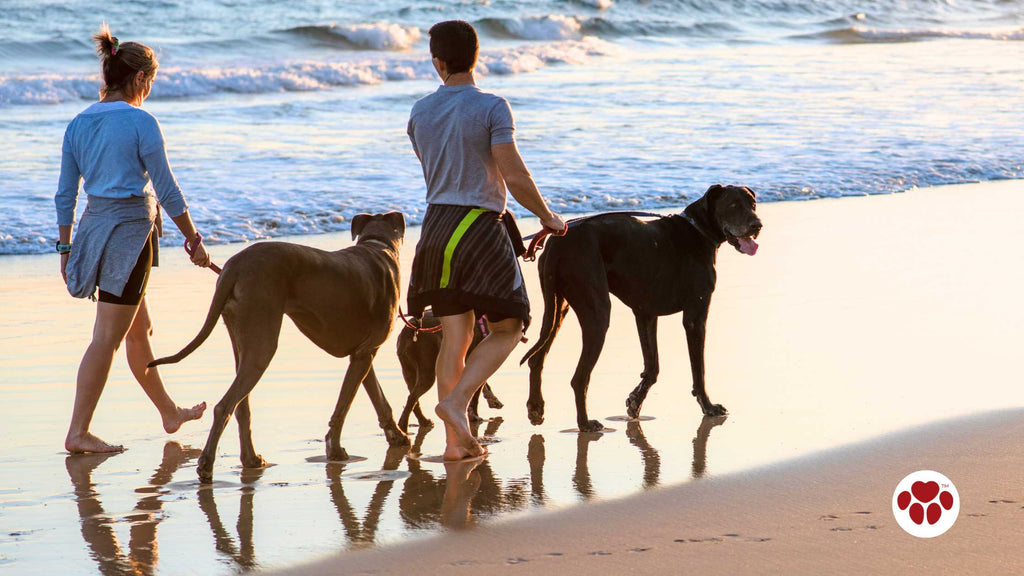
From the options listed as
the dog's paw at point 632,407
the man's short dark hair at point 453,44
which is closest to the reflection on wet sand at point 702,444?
the dog's paw at point 632,407

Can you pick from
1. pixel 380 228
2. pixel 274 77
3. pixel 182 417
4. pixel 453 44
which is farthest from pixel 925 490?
pixel 274 77

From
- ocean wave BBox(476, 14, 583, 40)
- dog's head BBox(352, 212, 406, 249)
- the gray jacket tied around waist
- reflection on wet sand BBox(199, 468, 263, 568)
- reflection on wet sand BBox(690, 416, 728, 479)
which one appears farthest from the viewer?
ocean wave BBox(476, 14, 583, 40)

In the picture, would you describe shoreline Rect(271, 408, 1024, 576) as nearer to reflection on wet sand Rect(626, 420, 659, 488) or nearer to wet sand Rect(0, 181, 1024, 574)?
wet sand Rect(0, 181, 1024, 574)

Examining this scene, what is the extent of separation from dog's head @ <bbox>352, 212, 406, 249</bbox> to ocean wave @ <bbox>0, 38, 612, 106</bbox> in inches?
681

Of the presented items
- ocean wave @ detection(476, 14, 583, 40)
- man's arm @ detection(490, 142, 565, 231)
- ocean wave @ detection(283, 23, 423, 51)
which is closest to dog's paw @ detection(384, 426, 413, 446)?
man's arm @ detection(490, 142, 565, 231)

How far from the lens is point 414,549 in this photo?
13.0 ft

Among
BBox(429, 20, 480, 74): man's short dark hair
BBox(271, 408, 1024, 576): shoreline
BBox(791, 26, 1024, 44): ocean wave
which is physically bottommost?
BBox(271, 408, 1024, 576): shoreline

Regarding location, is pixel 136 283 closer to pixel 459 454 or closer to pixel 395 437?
pixel 395 437

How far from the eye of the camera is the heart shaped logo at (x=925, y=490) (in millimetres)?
4309

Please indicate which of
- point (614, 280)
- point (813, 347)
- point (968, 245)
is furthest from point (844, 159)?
point (614, 280)

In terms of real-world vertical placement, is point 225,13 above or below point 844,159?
above

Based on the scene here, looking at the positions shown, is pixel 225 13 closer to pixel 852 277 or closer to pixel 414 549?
pixel 852 277

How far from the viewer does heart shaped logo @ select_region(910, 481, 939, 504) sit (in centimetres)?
431

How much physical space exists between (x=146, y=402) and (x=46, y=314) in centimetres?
235
